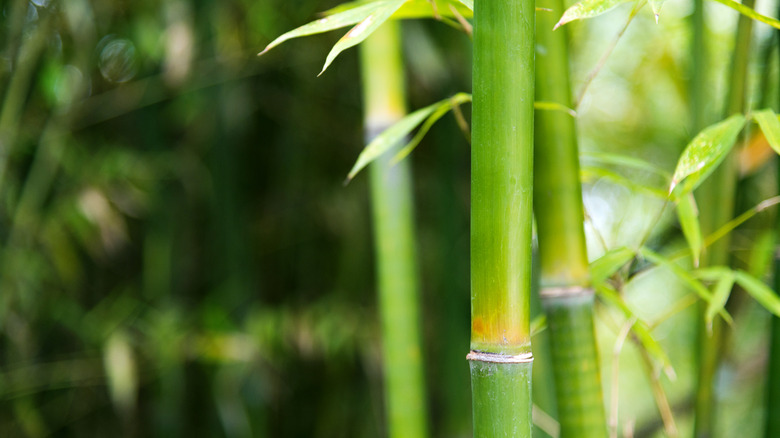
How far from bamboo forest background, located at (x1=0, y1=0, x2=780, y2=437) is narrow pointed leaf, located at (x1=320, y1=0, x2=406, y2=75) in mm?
586

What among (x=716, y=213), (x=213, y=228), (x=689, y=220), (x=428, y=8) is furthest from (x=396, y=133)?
(x=213, y=228)

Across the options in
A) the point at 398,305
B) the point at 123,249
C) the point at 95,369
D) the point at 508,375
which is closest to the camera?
the point at 508,375

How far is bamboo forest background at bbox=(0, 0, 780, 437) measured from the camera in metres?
0.91

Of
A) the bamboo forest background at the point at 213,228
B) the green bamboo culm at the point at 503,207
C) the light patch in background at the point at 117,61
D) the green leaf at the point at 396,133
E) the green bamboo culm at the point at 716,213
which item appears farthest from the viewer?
the light patch in background at the point at 117,61

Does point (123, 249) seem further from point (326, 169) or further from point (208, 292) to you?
point (326, 169)

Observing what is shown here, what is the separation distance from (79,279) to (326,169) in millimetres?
443

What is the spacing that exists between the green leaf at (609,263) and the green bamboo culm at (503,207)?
0.35 feet

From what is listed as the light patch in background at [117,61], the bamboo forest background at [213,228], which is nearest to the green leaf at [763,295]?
the bamboo forest background at [213,228]

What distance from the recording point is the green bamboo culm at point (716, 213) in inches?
18.9

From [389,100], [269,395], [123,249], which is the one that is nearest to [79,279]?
[123,249]

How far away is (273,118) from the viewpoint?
1102 millimetres

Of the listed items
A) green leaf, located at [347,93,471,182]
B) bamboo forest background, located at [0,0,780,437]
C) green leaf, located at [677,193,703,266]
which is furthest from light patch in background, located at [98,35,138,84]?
green leaf, located at [677,193,703,266]

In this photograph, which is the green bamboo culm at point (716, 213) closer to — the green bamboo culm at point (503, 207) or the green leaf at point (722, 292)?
the green leaf at point (722, 292)

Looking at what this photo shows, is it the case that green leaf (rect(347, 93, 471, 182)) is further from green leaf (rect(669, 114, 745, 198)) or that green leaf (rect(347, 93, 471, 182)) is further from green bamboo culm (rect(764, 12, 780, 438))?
green bamboo culm (rect(764, 12, 780, 438))
